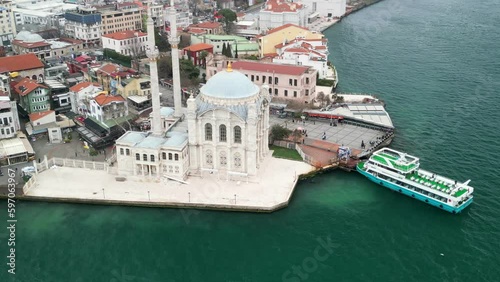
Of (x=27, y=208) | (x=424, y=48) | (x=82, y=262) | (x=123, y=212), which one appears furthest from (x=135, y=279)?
(x=424, y=48)

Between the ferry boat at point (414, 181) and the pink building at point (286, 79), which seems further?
the pink building at point (286, 79)

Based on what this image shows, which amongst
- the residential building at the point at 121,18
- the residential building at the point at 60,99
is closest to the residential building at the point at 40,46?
the residential building at the point at 121,18

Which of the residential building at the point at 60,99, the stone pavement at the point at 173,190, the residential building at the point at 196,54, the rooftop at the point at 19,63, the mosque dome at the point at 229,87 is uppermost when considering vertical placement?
the mosque dome at the point at 229,87

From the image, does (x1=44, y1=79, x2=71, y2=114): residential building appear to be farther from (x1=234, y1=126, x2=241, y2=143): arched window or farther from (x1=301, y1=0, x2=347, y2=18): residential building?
(x1=301, y1=0, x2=347, y2=18): residential building

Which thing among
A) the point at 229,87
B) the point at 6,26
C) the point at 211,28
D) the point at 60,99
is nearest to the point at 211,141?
the point at 229,87

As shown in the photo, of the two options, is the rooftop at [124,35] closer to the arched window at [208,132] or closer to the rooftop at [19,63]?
the rooftop at [19,63]

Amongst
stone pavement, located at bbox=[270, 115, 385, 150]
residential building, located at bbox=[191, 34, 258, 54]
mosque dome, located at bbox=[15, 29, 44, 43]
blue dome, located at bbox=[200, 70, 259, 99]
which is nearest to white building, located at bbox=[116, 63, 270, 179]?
blue dome, located at bbox=[200, 70, 259, 99]
